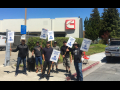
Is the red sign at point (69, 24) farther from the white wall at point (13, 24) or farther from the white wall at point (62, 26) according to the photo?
the white wall at point (13, 24)

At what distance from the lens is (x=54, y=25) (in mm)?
28312

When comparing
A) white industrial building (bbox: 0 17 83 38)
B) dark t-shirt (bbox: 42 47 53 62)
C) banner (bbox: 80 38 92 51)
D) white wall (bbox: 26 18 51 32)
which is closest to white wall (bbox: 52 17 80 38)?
white industrial building (bbox: 0 17 83 38)

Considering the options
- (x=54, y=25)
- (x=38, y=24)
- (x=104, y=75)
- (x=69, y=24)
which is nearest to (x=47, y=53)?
(x=104, y=75)

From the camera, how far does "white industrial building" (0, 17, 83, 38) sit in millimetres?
27094

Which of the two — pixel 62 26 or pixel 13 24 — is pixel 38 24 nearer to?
pixel 62 26

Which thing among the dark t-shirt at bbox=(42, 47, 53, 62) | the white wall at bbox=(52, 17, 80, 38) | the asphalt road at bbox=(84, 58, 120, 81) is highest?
the white wall at bbox=(52, 17, 80, 38)

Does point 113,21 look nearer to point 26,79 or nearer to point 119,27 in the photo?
point 119,27

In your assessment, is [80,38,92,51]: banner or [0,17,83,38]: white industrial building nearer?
[80,38,92,51]: banner

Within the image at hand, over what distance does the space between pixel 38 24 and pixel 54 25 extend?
3962 mm

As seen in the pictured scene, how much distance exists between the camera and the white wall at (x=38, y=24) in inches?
1123

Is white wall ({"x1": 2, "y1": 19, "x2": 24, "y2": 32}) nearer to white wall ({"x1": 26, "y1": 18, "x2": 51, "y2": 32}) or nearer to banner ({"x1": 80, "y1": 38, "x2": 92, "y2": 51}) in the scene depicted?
white wall ({"x1": 26, "y1": 18, "x2": 51, "y2": 32})

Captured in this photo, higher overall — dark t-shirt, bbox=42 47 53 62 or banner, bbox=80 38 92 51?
banner, bbox=80 38 92 51

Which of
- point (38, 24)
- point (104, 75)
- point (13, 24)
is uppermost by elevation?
point (13, 24)
